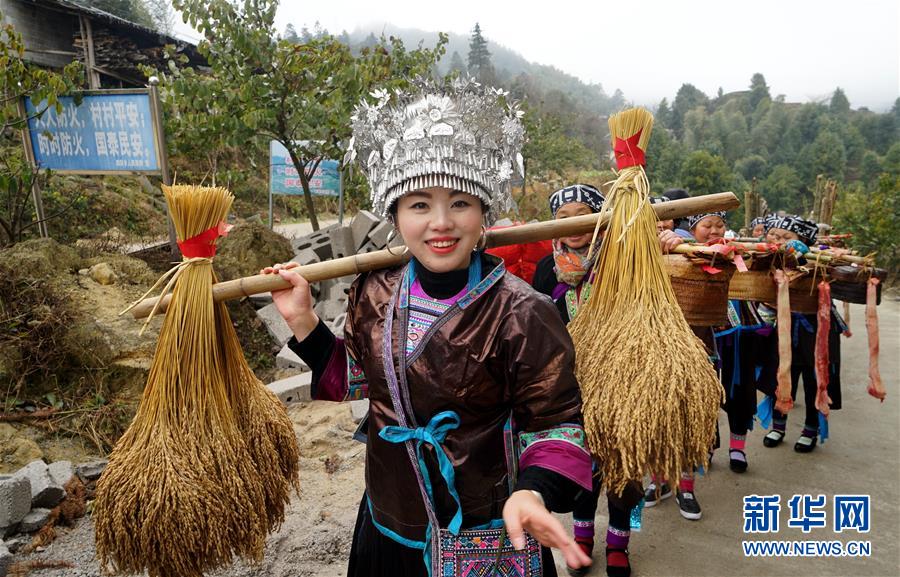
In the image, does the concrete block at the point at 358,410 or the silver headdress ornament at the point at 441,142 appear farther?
the concrete block at the point at 358,410

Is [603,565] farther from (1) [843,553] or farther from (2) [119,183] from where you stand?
(2) [119,183]

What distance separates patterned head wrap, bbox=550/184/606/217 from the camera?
9.65 ft

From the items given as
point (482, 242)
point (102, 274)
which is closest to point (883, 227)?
point (482, 242)

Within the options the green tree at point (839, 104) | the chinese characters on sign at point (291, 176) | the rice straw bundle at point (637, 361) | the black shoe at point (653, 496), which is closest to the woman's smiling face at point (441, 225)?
the rice straw bundle at point (637, 361)

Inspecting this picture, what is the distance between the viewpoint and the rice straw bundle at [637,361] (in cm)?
174

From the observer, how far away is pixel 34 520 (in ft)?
10.7

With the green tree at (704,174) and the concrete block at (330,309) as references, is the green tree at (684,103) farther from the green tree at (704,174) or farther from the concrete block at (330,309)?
the concrete block at (330,309)

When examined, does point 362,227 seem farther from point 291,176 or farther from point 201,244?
point 201,244

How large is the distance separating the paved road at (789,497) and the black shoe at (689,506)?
4 cm

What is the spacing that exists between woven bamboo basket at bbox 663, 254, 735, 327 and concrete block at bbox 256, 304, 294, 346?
4545 mm

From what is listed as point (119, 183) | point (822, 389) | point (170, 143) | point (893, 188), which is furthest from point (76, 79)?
point (893, 188)

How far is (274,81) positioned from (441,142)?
6572 mm

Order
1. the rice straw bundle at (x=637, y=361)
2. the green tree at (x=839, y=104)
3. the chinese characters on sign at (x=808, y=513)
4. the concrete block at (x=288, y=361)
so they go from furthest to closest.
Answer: the green tree at (x=839, y=104), the concrete block at (x=288, y=361), the chinese characters on sign at (x=808, y=513), the rice straw bundle at (x=637, y=361)

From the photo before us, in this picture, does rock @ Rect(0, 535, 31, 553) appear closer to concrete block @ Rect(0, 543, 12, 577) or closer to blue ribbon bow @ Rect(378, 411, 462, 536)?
concrete block @ Rect(0, 543, 12, 577)
